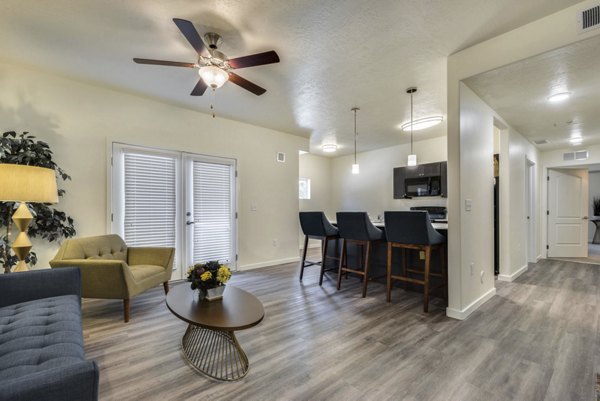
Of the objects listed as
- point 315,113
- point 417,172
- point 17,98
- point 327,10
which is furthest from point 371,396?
point 417,172

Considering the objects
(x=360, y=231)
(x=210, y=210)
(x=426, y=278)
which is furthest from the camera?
(x=210, y=210)

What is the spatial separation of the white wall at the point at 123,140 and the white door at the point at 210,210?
165 mm

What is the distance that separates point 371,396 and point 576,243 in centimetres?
715

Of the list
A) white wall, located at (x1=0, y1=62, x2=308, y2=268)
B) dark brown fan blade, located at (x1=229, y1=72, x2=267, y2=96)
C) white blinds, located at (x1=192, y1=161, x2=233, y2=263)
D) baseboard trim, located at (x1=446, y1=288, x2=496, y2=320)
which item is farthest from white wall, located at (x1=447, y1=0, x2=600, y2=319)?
white blinds, located at (x1=192, y1=161, x2=233, y2=263)

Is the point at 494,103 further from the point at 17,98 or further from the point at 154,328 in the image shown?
the point at 17,98

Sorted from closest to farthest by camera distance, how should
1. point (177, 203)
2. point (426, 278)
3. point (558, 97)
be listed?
point (426, 278) < point (558, 97) < point (177, 203)

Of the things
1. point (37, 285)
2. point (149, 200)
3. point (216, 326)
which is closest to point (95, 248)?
point (149, 200)

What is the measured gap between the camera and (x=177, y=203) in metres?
4.18

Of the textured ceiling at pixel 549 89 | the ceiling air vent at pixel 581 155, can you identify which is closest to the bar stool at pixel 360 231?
the textured ceiling at pixel 549 89

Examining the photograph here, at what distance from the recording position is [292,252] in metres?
5.70

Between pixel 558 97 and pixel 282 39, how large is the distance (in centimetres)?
326

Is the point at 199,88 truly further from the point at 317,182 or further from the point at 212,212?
the point at 317,182

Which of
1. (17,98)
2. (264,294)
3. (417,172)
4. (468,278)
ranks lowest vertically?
(264,294)

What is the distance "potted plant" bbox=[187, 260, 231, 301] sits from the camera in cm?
213
